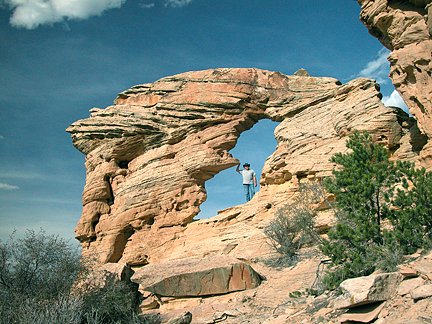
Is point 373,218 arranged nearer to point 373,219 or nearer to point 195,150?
point 373,219

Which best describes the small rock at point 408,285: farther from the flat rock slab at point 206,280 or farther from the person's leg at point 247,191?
the person's leg at point 247,191

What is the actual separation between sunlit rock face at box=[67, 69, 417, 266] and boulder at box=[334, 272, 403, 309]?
7.44 meters

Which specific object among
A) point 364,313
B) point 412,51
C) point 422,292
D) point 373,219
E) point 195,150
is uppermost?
point 195,150

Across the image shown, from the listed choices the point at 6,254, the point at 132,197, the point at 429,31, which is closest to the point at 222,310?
the point at 6,254

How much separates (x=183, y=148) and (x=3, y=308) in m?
11.0

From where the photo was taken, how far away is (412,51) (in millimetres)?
10609

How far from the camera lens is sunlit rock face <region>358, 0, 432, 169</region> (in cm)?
1026

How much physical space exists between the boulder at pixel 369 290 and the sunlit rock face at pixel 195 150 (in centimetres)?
744

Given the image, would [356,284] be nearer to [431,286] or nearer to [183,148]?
[431,286]

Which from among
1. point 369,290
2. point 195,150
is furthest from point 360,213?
point 195,150

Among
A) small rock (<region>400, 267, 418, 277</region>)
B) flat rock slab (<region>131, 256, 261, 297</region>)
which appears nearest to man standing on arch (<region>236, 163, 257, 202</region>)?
flat rock slab (<region>131, 256, 261, 297</region>)

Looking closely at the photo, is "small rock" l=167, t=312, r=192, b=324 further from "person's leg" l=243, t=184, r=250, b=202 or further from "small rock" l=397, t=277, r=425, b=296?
"person's leg" l=243, t=184, r=250, b=202

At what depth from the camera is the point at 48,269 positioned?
33.1 ft

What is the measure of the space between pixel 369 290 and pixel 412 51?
837 cm
